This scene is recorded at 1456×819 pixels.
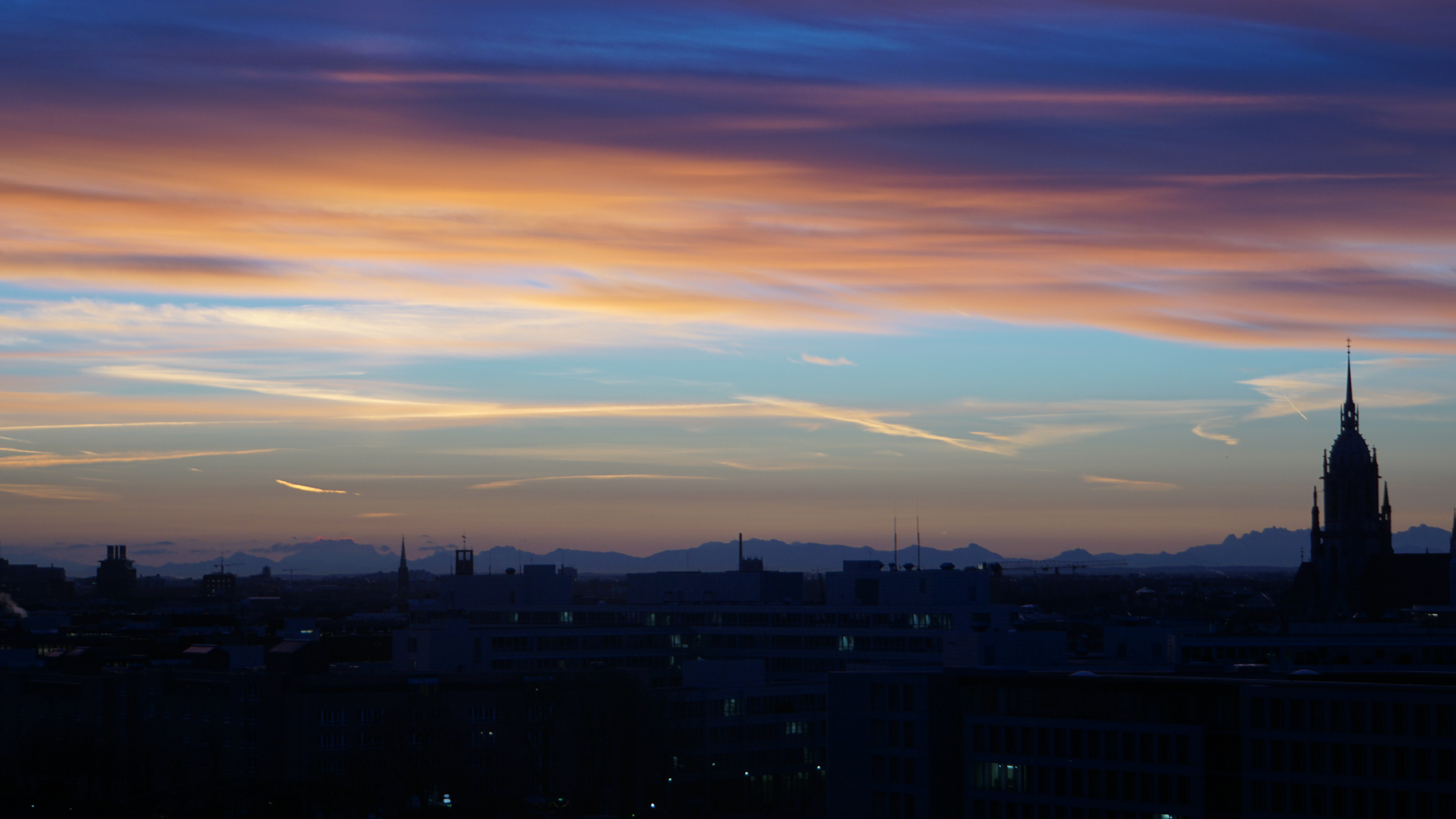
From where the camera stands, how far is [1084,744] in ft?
347

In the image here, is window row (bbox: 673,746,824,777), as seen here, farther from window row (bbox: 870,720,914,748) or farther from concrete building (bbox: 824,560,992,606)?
window row (bbox: 870,720,914,748)

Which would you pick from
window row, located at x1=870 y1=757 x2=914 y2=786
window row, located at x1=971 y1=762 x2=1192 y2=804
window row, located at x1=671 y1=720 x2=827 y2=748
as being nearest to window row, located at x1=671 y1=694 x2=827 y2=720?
window row, located at x1=671 y1=720 x2=827 y2=748

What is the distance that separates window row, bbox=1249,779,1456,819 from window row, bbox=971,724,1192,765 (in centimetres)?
501

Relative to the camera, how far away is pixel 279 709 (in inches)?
5714

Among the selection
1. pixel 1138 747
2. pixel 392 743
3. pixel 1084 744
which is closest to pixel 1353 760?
pixel 1138 747

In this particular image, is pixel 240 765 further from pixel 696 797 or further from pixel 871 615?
pixel 871 615

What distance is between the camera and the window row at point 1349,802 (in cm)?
9112

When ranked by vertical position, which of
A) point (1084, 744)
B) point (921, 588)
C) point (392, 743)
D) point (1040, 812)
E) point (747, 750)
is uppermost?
point (921, 588)

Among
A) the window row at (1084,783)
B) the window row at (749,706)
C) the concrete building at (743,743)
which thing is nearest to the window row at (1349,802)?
the window row at (1084,783)

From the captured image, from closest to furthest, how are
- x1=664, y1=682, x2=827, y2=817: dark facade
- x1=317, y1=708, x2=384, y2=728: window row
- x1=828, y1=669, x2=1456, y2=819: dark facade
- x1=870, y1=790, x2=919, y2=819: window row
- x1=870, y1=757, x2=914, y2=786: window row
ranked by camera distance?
1. x1=828, y1=669, x2=1456, y2=819: dark facade
2. x1=870, y1=790, x2=919, y2=819: window row
3. x1=870, y1=757, x2=914, y2=786: window row
4. x1=317, y1=708, x2=384, y2=728: window row
5. x1=664, y1=682, x2=827, y2=817: dark facade

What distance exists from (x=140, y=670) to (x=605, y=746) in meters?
56.5

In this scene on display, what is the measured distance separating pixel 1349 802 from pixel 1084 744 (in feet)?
55.0

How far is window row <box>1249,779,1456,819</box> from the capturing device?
91.1 m

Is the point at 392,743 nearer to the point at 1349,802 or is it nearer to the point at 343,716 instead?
the point at 343,716
